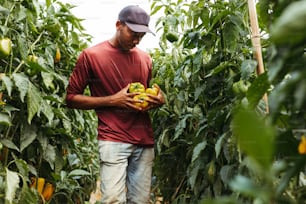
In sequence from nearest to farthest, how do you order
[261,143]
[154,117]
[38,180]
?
[261,143]
[38,180]
[154,117]

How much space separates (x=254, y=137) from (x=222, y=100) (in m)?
1.11

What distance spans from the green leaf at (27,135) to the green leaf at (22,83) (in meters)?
0.18

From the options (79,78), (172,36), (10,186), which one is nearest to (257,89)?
(10,186)

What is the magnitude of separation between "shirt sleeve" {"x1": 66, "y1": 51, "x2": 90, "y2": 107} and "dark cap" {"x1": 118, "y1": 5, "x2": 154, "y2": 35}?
19 cm

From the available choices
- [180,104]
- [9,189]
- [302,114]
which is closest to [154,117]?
[180,104]

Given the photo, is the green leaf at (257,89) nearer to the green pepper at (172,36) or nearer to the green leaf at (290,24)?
the green leaf at (290,24)

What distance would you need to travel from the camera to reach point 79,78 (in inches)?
62.6

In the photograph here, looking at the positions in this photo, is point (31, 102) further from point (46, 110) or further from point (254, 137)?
point (254, 137)

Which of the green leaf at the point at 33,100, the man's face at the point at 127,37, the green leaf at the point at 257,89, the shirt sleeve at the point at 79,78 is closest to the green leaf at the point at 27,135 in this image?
the green leaf at the point at 33,100

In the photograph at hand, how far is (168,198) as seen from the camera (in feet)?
6.49

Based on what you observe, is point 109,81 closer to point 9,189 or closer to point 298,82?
point 9,189

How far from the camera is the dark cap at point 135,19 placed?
155 cm

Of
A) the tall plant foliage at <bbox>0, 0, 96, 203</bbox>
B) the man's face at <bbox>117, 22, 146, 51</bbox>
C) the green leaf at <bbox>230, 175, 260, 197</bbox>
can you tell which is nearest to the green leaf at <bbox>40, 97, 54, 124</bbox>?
the tall plant foliage at <bbox>0, 0, 96, 203</bbox>

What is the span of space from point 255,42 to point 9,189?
64 centimetres
